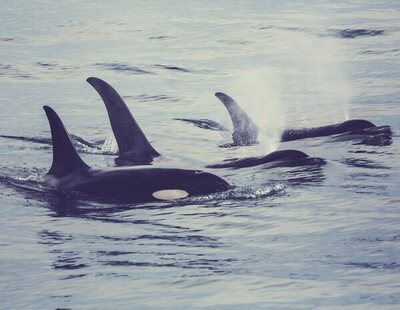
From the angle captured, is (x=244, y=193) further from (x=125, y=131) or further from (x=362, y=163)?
(x=125, y=131)

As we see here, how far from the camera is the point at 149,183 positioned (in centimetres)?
1518

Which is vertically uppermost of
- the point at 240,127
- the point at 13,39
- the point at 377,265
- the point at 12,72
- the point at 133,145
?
the point at 13,39

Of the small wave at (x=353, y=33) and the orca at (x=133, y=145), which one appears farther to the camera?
the small wave at (x=353, y=33)

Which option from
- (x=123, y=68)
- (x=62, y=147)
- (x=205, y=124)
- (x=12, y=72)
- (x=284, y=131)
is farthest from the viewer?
(x=123, y=68)

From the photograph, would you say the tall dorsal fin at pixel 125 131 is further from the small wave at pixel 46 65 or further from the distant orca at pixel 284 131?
the small wave at pixel 46 65

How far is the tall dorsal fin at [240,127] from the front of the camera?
68.8 ft

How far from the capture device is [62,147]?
51.7 ft

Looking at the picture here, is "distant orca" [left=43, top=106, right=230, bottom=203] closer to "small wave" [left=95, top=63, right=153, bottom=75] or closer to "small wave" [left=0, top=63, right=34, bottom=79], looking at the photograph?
"small wave" [left=0, top=63, right=34, bottom=79]

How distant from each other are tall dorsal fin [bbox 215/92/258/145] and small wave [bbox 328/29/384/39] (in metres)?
16.6

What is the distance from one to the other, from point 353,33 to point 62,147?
77.3 feet

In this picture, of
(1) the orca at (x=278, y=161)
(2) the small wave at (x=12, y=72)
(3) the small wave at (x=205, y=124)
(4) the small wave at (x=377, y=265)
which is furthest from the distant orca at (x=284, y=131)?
(2) the small wave at (x=12, y=72)

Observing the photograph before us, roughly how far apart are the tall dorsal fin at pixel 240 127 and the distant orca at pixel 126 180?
5.35 m

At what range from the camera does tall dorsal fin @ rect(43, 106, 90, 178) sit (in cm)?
1576

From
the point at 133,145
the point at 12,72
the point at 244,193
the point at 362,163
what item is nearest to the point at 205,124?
the point at 133,145
